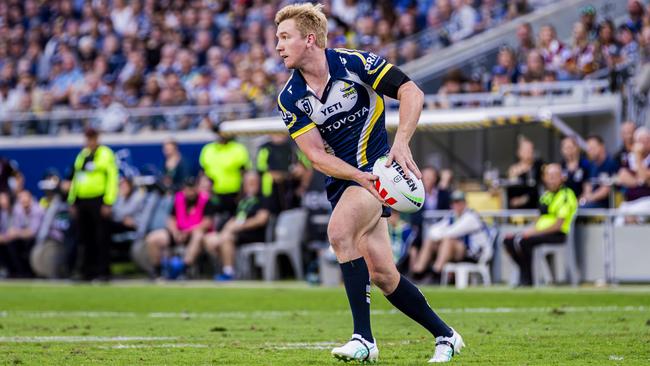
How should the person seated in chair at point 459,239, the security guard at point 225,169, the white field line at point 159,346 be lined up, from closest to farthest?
1. the white field line at point 159,346
2. the person seated in chair at point 459,239
3. the security guard at point 225,169

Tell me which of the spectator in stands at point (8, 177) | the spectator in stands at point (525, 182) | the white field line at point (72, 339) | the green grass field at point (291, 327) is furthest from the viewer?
the spectator in stands at point (8, 177)

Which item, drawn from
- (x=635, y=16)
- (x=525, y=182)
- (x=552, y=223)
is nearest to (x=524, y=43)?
(x=635, y=16)

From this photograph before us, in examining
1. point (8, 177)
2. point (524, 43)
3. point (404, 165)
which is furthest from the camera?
point (8, 177)

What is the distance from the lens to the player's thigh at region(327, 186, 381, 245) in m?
7.26

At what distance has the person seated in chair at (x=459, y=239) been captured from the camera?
17016 mm

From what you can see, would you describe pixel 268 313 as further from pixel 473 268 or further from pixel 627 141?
pixel 627 141

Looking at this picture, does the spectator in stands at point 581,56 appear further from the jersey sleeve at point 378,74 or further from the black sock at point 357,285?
the black sock at point 357,285

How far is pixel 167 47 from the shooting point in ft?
88.1

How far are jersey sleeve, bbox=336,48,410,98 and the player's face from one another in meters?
0.30

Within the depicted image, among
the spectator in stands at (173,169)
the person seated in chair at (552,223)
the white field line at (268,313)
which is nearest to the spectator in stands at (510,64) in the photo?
the person seated in chair at (552,223)

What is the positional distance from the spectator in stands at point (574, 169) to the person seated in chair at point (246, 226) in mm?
Result: 4703

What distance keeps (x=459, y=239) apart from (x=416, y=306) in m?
9.93

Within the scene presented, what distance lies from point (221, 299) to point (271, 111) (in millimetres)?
8292

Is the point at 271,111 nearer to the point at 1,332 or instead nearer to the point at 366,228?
the point at 1,332
